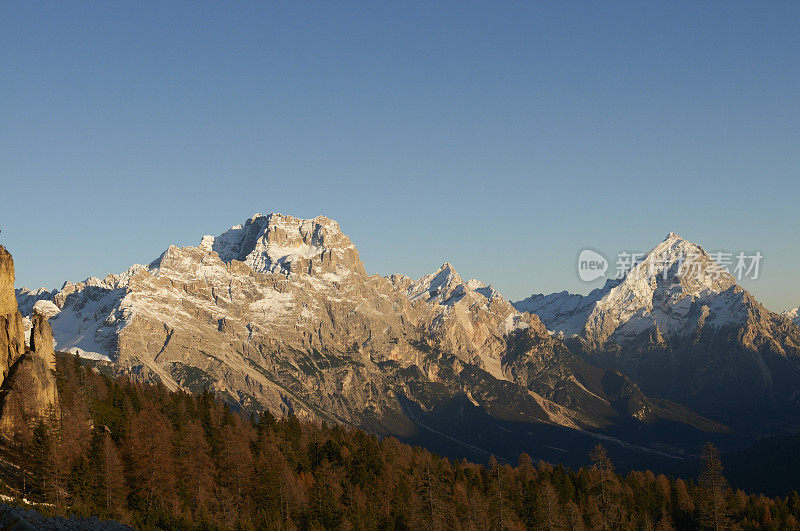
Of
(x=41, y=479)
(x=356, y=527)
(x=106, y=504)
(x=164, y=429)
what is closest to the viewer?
(x=41, y=479)

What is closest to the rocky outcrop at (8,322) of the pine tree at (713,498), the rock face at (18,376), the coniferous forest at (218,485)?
the rock face at (18,376)

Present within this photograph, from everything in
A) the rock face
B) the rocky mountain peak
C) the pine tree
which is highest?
the rocky mountain peak

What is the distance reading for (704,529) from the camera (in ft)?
649

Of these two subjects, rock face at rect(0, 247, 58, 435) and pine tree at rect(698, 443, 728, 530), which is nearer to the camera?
rock face at rect(0, 247, 58, 435)

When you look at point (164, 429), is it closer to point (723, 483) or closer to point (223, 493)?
point (223, 493)

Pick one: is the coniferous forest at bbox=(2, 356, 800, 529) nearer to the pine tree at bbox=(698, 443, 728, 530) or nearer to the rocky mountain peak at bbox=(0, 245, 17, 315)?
the pine tree at bbox=(698, 443, 728, 530)

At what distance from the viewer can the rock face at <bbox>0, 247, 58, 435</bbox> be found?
441 feet

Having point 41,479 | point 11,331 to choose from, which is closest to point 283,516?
point 41,479

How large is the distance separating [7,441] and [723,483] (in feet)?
561

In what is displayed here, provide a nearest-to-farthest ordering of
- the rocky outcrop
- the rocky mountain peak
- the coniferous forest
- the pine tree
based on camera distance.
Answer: the coniferous forest, the rocky outcrop, the rocky mountain peak, the pine tree

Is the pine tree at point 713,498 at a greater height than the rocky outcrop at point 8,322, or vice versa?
the rocky outcrop at point 8,322

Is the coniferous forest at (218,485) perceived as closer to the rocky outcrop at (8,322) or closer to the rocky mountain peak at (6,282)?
the rocky outcrop at (8,322)

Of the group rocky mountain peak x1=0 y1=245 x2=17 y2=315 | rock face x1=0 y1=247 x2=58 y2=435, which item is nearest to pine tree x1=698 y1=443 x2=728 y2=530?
rock face x1=0 y1=247 x2=58 y2=435

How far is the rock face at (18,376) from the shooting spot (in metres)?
134
